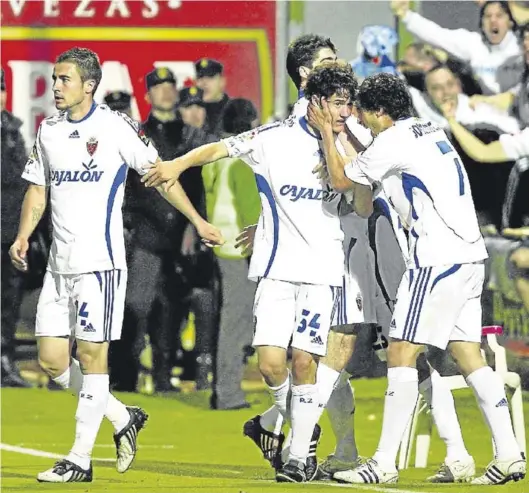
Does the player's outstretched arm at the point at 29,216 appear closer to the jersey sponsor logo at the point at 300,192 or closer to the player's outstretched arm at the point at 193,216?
the player's outstretched arm at the point at 193,216

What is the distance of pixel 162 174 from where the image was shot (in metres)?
9.20

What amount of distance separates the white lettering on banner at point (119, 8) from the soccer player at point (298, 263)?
520 cm

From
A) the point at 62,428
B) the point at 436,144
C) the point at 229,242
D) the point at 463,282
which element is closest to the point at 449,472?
the point at 463,282

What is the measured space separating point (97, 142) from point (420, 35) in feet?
16.8

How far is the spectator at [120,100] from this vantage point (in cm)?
1374

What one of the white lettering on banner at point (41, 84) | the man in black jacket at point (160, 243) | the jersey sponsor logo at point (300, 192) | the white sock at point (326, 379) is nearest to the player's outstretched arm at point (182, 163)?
the jersey sponsor logo at point (300, 192)

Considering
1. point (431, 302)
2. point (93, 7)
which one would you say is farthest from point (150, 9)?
point (431, 302)

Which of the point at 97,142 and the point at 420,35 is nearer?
the point at 97,142

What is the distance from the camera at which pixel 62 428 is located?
476 inches

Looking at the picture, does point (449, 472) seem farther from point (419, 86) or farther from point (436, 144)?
point (419, 86)

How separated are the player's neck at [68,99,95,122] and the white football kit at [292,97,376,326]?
3.44 feet

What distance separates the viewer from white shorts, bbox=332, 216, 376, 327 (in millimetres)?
9156

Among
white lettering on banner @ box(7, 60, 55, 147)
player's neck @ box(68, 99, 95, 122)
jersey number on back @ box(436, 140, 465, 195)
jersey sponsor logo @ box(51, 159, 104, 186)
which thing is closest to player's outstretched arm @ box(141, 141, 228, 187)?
jersey sponsor logo @ box(51, 159, 104, 186)

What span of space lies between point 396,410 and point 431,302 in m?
0.54
